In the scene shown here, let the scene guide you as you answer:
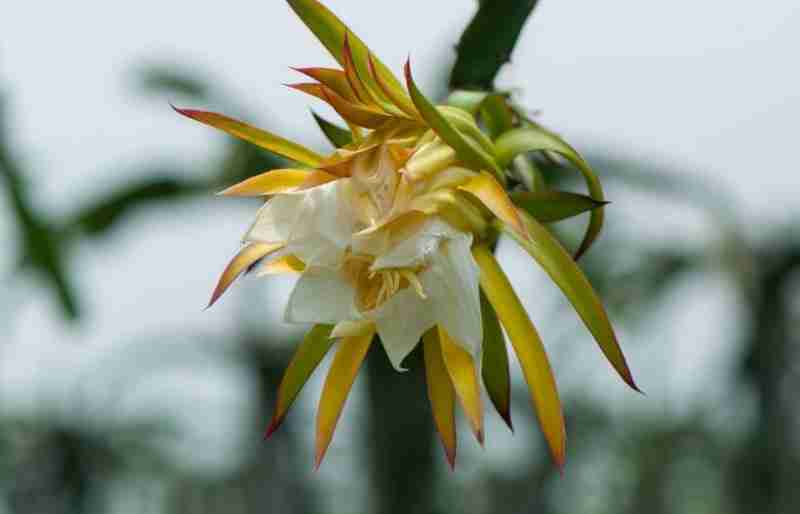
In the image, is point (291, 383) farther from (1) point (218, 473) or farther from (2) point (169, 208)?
(1) point (218, 473)

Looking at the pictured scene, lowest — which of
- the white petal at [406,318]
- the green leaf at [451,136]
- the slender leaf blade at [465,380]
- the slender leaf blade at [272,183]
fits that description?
the slender leaf blade at [465,380]

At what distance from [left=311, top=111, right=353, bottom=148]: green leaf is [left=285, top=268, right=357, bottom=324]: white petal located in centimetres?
11

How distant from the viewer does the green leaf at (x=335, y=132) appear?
758mm

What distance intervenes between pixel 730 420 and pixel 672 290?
4.64 ft

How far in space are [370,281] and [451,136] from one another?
0.10 meters

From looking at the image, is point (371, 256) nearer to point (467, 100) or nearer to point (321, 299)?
point (321, 299)

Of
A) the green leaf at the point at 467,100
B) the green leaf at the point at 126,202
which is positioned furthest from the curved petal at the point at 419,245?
the green leaf at the point at 126,202

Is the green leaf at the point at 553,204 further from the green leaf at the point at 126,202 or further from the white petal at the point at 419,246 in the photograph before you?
the green leaf at the point at 126,202

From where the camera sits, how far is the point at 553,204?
0.71m

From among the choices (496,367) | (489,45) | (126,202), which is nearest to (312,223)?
(496,367)

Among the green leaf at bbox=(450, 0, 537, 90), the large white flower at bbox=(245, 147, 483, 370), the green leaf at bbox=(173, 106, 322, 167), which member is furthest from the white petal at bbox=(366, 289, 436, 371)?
the green leaf at bbox=(450, 0, 537, 90)

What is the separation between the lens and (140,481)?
7.78 metres

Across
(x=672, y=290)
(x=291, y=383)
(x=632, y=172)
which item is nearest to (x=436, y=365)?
(x=291, y=383)

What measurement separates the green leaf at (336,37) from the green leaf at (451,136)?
1.5 inches
